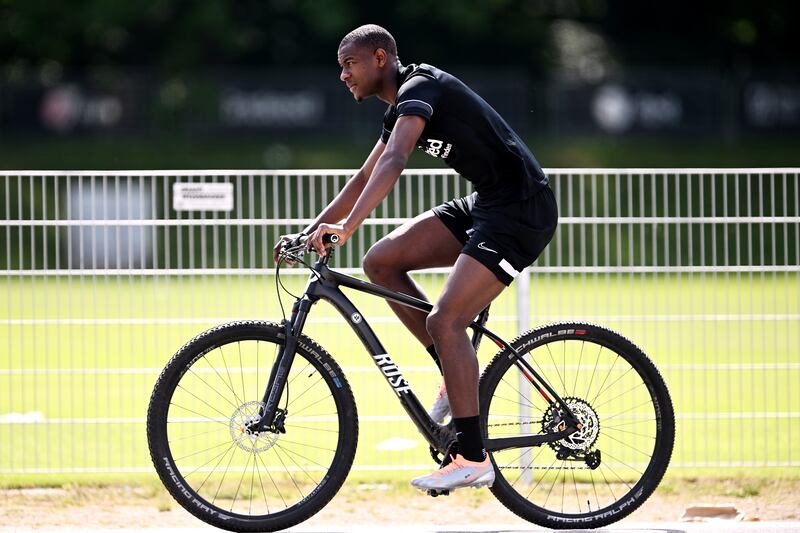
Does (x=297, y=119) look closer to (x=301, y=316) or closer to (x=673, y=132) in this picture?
(x=673, y=132)

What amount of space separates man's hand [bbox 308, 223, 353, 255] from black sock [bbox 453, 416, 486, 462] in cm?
82

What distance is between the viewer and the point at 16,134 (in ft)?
87.6

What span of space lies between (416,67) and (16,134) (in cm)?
2314

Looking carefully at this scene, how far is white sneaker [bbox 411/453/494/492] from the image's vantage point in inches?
195

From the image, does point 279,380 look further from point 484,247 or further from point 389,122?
point 389,122

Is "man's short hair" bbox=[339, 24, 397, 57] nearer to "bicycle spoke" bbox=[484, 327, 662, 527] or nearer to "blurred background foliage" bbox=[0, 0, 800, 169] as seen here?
"bicycle spoke" bbox=[484, 327, 662, 527]

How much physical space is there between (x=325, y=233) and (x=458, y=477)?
40.6 inches

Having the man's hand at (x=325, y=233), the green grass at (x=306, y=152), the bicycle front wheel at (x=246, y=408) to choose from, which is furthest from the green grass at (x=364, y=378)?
the green grass at (x=306, y=152)

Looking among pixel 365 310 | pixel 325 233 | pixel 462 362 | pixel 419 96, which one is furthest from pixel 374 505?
pixel 419 96

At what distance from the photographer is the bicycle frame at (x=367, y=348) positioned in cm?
497

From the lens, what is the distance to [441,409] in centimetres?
525

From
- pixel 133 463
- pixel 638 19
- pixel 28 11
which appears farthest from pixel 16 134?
pixel 133 463

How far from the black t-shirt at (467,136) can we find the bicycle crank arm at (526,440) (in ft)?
3.03

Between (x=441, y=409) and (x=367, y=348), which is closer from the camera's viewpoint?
(x=367, y=348)
